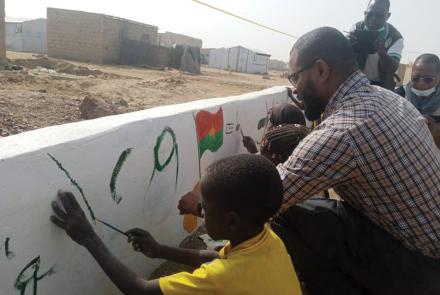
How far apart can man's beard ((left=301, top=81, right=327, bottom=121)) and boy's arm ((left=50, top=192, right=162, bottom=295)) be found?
1.17 m

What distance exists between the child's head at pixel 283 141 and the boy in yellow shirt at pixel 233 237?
52.4 inches

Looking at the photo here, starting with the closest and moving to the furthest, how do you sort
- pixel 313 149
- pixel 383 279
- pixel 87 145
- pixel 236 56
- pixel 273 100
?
pixel 87 145
pixel 313 149
pixel 383 279
pixel 273 100
pixel 236 56

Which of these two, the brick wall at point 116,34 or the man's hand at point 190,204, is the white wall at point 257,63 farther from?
the man's hand at point 190,204

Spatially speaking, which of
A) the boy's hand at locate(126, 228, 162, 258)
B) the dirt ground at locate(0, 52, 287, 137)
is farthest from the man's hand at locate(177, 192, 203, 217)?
the dirt ground at locate(0, 52, 287, 137)

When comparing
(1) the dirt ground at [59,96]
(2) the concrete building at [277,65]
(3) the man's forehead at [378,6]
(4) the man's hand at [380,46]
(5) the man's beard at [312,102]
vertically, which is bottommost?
(2) the concrete building at [277,65]

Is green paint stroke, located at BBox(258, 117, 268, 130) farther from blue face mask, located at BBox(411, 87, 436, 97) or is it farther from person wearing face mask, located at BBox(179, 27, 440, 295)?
person wearing face mask, located at BBox(179, 27, 440, 295)

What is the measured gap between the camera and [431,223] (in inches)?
74.1

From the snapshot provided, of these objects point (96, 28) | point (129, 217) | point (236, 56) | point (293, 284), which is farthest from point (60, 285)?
point (236, 56)

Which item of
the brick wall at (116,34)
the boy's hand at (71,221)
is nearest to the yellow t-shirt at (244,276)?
the boy's hand at (71,221)

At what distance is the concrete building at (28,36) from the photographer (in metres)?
32.1

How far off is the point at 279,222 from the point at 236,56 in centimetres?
3820

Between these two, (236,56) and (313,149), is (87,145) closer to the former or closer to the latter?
(313,149)

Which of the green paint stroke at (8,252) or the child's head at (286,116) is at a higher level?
the child's head at (286,116)

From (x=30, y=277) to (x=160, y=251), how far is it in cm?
56
